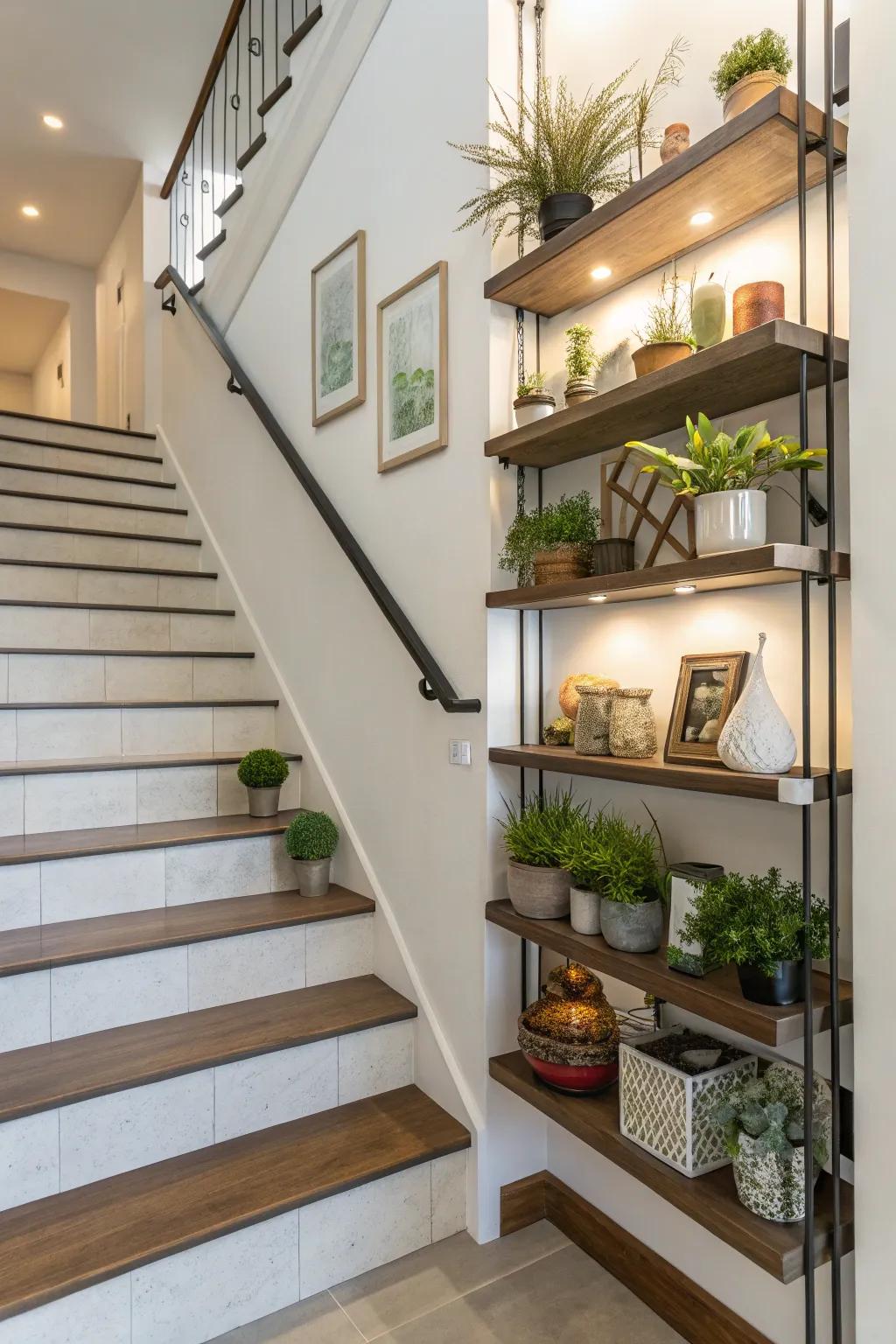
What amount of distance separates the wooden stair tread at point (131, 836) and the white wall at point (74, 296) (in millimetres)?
4935

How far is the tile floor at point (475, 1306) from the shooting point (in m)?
1.66

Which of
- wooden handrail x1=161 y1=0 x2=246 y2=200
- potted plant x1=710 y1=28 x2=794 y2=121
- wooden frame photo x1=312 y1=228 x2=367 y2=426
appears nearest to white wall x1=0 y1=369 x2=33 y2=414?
wooden handrail x1=161 y1=0 x2=246 y2=200

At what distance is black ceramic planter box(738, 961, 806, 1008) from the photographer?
1.30 m

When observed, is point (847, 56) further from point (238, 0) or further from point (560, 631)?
point (238, 0)

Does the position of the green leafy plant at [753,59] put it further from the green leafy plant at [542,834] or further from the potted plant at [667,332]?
the green leafy plant at [542,834]

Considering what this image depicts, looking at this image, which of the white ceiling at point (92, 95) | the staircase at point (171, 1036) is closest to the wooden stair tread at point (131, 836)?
the staircase at point (171, 1036)

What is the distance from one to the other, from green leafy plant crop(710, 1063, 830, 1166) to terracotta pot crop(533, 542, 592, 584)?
0.97m

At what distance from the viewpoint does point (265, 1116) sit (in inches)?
77.4

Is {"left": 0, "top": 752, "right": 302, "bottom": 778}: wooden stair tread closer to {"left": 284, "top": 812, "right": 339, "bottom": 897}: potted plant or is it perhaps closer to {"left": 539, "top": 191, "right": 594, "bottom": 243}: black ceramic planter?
{"left": 284, "top": 812, "right": 339, "bottom": 897}: potted plant

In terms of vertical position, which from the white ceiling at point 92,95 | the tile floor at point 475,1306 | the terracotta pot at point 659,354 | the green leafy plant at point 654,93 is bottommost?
the tile floor at point 475,1306

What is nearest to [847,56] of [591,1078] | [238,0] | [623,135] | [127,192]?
[623,135]

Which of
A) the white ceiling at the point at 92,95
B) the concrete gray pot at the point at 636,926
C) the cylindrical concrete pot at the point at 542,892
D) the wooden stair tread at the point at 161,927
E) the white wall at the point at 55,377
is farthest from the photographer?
the white wall at the point at 55,377

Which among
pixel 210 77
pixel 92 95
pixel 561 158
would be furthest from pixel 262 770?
pixel 92 95

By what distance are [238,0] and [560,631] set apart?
3326 millimetres
